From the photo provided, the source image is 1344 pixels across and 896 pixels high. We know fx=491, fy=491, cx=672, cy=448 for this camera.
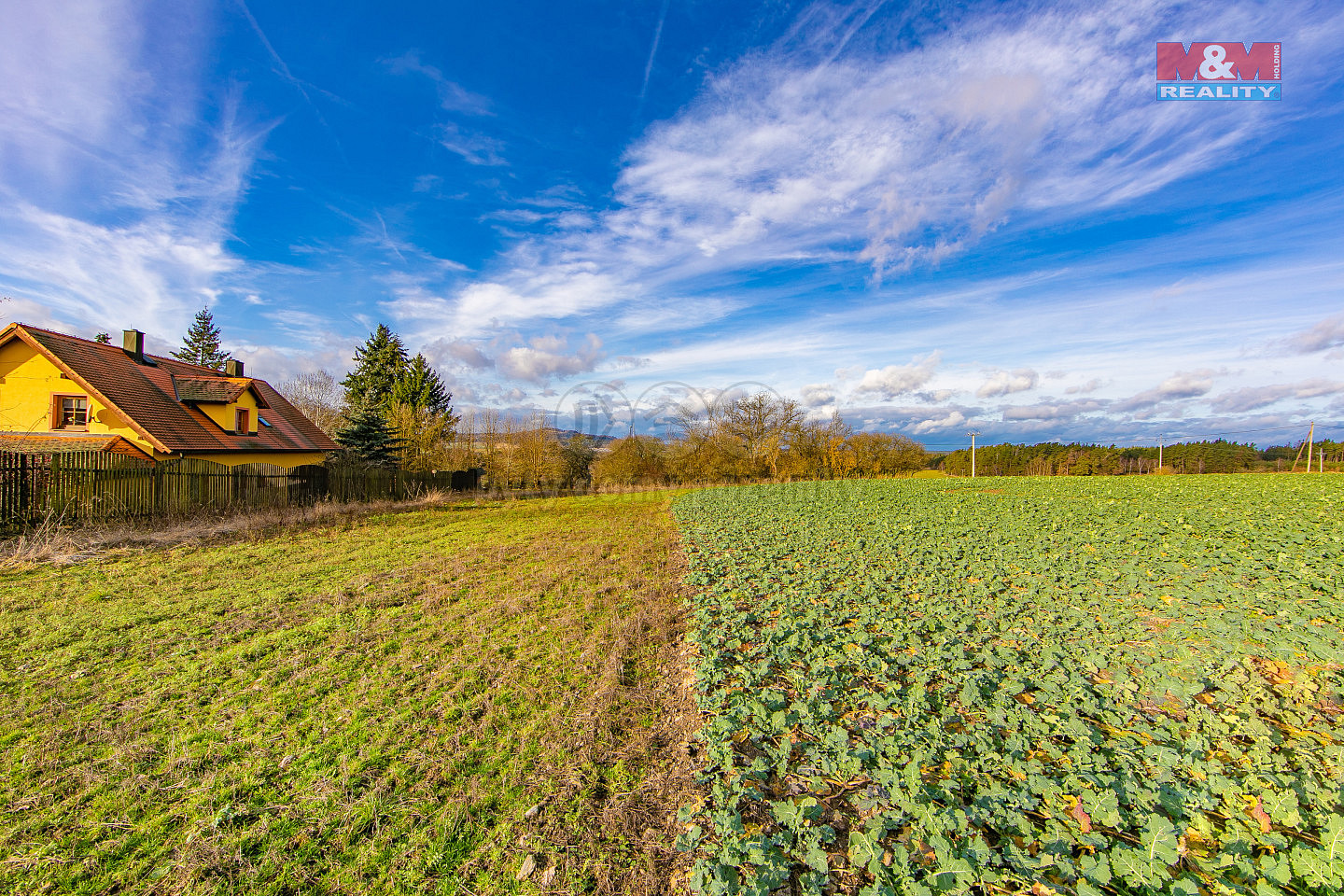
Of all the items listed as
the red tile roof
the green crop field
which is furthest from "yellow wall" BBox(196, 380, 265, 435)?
the green crop field

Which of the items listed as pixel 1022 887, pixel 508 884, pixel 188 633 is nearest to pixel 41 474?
Result: pixel 188 633

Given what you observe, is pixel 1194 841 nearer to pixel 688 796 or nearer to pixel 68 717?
pixel 688 796

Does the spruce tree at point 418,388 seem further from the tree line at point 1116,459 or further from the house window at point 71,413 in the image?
the tree line at point 1116,459

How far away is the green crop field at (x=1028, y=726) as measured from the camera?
6.64ft

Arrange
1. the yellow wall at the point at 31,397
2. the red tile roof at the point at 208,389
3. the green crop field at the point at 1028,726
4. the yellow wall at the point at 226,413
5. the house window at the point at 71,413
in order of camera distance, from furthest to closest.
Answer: the yellow wall at the point at 226,413 < the red tile roof at the point at 208,389 < the house window at the point at 71,413 < the yellow wall at the point at 31,397 < the green crop field at the point at 1028,726

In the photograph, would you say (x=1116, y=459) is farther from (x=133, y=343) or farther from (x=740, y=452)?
(x=133, y=343)

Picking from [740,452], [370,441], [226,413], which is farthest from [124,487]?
[740,452]

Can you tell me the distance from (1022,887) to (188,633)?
22.2ft

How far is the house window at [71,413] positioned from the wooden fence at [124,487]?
335 inches

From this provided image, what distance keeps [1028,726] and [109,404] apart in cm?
2396

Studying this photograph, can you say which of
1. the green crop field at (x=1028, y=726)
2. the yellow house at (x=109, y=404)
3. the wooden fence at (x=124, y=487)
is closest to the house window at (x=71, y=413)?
the yellow house at (x=109, y=404)

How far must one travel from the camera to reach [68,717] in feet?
11.0

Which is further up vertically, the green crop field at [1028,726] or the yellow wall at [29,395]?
the yellow wall at [29,395]

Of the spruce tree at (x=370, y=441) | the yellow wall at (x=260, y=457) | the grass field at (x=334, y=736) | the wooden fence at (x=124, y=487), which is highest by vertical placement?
the spruce tree at (x=370, y=441)
